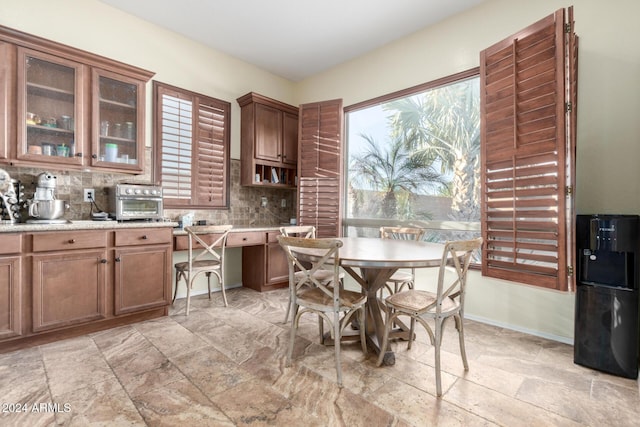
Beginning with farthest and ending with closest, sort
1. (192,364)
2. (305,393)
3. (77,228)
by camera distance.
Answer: (77,228)
(192,364)
(305,393)

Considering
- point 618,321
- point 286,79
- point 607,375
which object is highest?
point 286,79

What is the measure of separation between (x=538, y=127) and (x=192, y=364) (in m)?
2.93

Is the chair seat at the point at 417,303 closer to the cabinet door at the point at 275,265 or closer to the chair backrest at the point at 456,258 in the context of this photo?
the chair backrest at the point at 456,258

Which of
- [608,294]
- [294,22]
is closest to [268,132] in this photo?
[294,22]

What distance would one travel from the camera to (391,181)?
371cm

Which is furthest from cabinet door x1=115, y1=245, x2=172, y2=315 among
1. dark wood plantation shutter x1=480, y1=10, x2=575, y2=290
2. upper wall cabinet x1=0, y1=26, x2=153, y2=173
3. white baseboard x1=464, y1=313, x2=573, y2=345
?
white baseboard x1=464, y1=313, x2=573, y2=345

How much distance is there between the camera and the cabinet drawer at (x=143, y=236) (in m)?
2.63

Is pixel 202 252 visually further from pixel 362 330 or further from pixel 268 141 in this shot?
pixel 362 330

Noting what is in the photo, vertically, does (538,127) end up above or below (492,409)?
above

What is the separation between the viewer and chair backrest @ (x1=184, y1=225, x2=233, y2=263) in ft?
9.94

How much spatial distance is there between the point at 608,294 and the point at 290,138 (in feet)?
12.2

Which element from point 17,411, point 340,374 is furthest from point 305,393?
point 17,411

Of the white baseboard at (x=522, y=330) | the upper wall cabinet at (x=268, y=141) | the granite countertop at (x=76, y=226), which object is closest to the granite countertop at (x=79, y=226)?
the granite countertop at (x=76, y=226)

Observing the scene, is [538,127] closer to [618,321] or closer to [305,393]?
[618,321]
